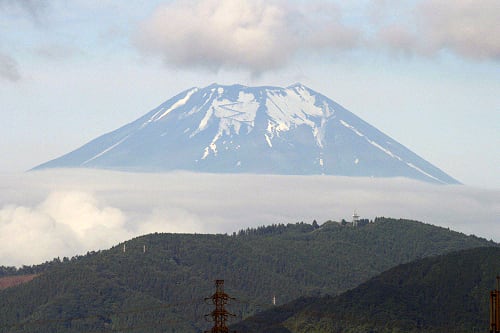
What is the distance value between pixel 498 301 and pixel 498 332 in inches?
108

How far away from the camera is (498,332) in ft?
374

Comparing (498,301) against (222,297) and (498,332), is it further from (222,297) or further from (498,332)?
(222,297)

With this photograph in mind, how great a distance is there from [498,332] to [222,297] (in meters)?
35.0

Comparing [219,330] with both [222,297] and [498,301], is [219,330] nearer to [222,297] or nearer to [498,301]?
[222,297]

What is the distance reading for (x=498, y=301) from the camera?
11344 centimetres

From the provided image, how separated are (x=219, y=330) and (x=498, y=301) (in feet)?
128

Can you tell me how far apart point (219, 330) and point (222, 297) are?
5403 millimetres

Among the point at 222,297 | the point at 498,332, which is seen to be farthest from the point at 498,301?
the point at 222,297

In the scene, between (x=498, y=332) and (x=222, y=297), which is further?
(x=222, y=297)

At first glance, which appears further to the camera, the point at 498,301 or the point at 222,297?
the point at 222,297

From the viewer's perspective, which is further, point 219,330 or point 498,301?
point 219,330

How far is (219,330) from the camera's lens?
143m

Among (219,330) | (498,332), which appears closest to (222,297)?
(219,330)

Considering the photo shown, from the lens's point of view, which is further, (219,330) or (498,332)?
(219,330)
